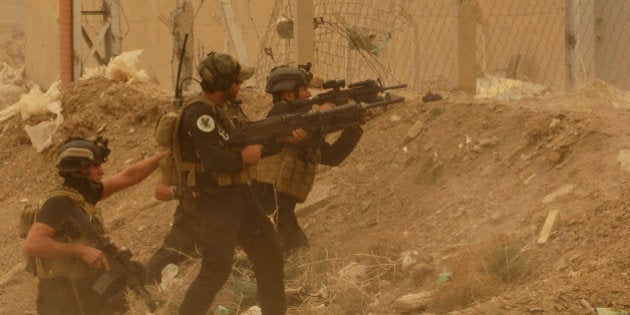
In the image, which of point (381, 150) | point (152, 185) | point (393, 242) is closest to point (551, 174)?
point (393, 242)

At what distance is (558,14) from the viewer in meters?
10.9

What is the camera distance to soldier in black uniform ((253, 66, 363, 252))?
23.2 feet

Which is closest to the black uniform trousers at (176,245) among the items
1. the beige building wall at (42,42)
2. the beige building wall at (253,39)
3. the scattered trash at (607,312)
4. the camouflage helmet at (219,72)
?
the camouflage helmet at (219,72)

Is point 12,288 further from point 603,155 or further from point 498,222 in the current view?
point 603,155

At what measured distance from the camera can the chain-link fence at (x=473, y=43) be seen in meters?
8.71

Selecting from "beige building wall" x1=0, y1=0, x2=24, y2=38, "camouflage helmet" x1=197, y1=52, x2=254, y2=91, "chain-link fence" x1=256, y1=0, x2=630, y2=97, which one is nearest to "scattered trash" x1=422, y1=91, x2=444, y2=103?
"chain-link fence" x1=256, y1=0, x2=630, y2=97

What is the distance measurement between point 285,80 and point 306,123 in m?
0.78

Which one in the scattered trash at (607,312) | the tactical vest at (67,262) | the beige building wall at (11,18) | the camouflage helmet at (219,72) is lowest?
the beige building wall at (11,18)

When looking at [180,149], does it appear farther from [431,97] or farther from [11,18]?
[11,18]

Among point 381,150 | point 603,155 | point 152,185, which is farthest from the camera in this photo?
point 152,185

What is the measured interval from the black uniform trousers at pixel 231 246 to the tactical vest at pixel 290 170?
3.54 feet

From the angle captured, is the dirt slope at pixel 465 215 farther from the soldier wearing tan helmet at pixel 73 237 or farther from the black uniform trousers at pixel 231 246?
the soldier wearing tan helmet at pixel 73 237

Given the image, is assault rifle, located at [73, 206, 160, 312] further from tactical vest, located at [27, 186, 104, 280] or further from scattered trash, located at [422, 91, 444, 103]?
scattered trash, located at [422, 91, 444, 103]

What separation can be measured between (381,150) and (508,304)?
3099mm
